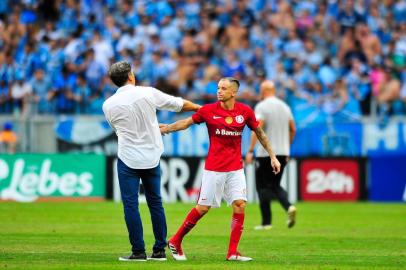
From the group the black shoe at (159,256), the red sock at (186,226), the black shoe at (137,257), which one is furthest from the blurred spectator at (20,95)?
the black shoe at (137,257)

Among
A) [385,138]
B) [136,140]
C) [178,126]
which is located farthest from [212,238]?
[385,138]

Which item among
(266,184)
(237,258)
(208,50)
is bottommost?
(237,258)

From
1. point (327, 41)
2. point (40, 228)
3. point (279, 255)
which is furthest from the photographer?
point (327, 41)

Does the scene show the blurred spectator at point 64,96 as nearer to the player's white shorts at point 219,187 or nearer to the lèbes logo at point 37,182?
the lèbes logo at point 37,182

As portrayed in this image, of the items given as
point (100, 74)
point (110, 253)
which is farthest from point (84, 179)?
point (110, 253)

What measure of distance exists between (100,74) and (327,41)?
6.69m

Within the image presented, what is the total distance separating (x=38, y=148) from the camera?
26.1m

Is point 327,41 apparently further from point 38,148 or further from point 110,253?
point 110,253

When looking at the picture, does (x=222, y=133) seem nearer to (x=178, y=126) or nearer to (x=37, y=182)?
(x=178, y=126)

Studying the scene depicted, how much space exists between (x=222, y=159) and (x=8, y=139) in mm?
14044

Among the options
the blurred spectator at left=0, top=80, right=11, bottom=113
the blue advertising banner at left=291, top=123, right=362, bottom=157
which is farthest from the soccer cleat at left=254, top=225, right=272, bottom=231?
the blurred spectator at left=0, top=80, right=11, bottom=113

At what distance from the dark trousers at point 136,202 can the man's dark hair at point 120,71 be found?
1015 mm

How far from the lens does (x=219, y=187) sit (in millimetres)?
12750

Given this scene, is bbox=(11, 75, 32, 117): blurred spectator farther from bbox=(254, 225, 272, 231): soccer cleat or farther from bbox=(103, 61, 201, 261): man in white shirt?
bbox=(103, 61, 201, 261): man in white shirt
